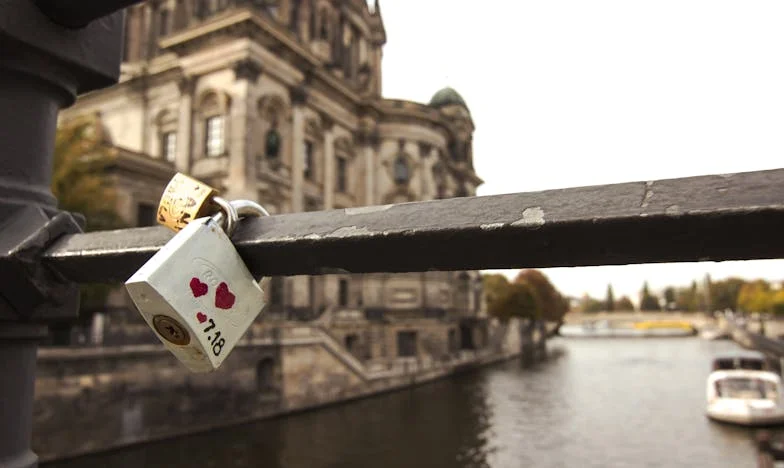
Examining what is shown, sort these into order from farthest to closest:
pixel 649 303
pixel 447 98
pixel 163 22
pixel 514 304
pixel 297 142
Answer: pixel 649 303
pixel 514 304
pixel 447 98
pixel 163 22
pixel 297 142

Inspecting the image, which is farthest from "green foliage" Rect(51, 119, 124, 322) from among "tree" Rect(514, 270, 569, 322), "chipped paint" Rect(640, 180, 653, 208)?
"tree" Rect(514, 270, 569, 322)

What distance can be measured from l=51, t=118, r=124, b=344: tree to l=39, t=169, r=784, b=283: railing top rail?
18078 millimetres

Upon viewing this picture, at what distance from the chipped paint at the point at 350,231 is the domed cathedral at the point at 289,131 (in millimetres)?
22671

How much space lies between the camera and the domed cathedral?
2670 cm

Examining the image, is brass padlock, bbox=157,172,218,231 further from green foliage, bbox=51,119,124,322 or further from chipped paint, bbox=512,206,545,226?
green foliage, bbox=51,119,124,322

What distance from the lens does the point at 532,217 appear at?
1061 mm

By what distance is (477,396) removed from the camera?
28.1 meters

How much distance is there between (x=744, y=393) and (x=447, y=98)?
121 feet

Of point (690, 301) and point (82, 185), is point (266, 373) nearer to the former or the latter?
point (82, 185)

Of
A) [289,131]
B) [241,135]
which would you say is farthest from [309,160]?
[241,135]

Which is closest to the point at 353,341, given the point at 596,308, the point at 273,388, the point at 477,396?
the point at 477,396

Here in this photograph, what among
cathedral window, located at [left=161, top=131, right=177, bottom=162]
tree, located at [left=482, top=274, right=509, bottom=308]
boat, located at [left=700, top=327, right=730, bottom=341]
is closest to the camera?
cathedral window, located at [left=161, top=131, right=177, bottom=162]

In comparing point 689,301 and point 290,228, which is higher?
point 290,228

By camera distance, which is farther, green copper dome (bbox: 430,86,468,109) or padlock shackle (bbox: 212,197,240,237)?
green copper dome (bbox: 430,86,468,109)
